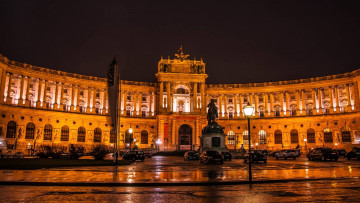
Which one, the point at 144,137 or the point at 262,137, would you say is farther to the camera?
the point at 262,137

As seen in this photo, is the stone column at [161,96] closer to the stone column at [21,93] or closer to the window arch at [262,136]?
the window arch at [262,136]

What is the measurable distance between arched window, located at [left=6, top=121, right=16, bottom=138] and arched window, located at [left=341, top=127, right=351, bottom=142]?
7061 centimetres

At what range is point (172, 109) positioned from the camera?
78.0 m

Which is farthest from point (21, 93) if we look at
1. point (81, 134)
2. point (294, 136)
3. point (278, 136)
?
point (294, 136)

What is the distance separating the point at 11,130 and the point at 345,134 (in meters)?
71.6

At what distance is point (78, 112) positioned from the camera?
232ft

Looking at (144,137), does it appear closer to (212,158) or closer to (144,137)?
(144,137)

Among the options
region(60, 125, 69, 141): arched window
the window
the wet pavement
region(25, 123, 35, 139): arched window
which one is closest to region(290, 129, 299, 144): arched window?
the window

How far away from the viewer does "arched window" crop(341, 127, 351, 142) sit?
6750 cm

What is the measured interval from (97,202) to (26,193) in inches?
147

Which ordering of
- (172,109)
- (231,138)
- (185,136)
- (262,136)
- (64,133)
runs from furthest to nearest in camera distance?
(231,138) < (262,136) < (172,109) < (185,136) < (64,133)

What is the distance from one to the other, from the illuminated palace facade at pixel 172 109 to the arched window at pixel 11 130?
18 cm

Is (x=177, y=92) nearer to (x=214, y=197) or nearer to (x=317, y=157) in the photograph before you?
(x=317, y=157)

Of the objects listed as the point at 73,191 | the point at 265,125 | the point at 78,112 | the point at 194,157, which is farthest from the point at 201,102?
the point at 73,191
